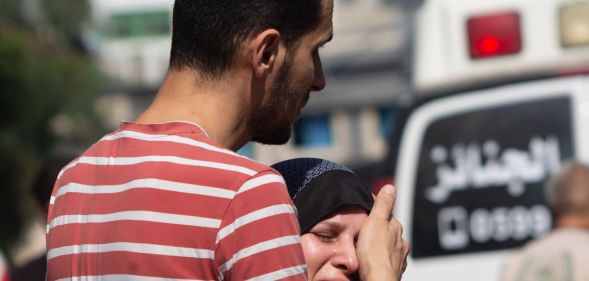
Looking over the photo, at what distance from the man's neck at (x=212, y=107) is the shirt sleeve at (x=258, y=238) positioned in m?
0.18

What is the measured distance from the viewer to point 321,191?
7.91 ft

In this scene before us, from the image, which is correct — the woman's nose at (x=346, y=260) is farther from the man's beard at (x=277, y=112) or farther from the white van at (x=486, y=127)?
the white van at (x=486, y=127)

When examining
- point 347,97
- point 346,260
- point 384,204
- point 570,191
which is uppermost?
point 384,204

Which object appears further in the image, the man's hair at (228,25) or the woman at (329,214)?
the woman at (329,214)

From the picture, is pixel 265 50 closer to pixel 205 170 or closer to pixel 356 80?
pixel 205 170

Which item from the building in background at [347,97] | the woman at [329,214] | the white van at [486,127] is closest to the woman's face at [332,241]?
the woman at [329,214]

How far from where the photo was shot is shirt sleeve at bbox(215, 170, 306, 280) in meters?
2.03

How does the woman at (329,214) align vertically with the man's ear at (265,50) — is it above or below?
below

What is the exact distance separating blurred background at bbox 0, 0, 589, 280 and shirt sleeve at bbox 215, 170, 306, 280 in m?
3.08

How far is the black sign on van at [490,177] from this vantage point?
5051 millimetres

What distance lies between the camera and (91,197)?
2199 mm

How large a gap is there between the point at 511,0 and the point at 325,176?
10.2 feet

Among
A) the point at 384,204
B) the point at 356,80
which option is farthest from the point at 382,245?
the point at 356,80

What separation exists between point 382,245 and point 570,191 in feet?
8.59
